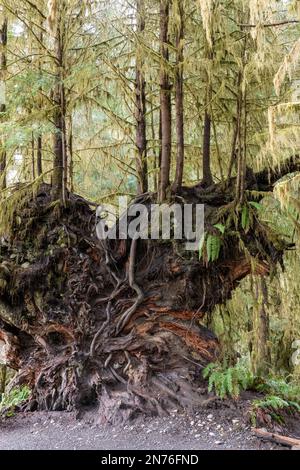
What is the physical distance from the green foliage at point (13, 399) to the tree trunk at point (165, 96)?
11.3ft

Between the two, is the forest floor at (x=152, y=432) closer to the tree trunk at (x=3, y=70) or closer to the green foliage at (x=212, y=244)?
the green foliage at (x=212, y=244)

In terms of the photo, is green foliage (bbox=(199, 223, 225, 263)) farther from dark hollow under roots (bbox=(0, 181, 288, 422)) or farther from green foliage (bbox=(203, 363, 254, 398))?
green foliage (bbox=(203, 363, 254, 398))

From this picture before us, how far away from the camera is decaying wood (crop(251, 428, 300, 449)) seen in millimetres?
4051

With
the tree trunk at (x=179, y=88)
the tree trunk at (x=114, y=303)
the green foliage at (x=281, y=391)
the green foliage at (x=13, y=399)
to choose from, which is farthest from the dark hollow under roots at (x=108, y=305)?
the green foliage at (x=281, y=391)

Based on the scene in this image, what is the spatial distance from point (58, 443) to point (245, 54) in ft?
18.4

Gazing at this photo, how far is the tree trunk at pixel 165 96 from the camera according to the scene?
5938 millimetres

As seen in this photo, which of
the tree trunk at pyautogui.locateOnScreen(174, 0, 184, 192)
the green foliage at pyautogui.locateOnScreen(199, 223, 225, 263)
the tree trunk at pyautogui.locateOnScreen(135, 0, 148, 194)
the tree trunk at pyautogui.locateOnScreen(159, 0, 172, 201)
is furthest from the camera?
the tree trunk at pyautogui.locateOnScreen(135, 0, 148, 194)

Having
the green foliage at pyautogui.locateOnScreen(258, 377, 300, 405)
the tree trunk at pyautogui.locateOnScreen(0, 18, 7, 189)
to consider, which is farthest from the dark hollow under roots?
the tree trunk at pyautogui.locateOnScreen(0, 18, 7, 189)

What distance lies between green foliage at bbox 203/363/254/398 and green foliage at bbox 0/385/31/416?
2.64m

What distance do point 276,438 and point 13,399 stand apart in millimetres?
3673

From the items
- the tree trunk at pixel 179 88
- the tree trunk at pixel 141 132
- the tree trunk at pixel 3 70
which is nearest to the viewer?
the tree trunk at pixel 179 88

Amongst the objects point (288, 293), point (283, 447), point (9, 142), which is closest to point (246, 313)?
point (288, 293)

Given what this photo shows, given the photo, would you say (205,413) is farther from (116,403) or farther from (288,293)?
(288,293)

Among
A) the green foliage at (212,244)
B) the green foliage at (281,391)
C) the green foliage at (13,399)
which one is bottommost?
the green foliage at (13,399)
